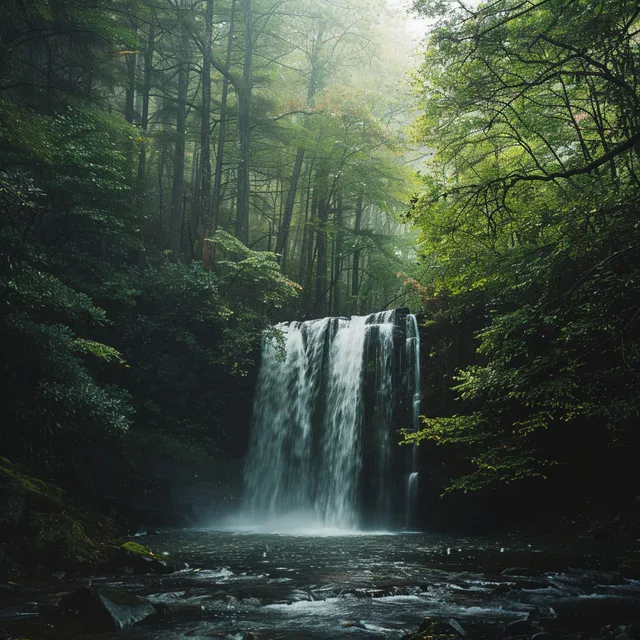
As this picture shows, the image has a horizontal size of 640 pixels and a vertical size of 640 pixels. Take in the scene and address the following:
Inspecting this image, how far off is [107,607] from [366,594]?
268 centimetres

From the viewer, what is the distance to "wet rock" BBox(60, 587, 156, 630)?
4695mm

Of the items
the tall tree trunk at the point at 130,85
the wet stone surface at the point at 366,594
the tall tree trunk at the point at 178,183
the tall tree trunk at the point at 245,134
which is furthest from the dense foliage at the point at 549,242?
the tall tree trunk at the point at 130,85

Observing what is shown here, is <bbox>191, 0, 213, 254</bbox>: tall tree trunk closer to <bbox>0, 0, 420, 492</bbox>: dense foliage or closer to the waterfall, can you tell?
<bbox>0, 0, 420, 492</bbox>: dense foliage

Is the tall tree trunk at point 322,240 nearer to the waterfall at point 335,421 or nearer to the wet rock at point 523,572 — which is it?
the waterfall at point 335,421

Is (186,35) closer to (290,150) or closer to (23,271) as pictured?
(290,150)

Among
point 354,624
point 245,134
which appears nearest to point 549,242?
point 354,624

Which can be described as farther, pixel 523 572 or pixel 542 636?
pixel 523 572

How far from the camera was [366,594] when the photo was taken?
5.96m

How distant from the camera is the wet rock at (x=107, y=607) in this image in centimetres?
470

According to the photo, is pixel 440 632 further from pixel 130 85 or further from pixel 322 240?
pixel 322 240

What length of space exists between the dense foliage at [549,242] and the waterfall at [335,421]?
81.0 inches

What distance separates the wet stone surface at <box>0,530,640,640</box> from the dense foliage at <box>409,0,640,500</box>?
144 cm

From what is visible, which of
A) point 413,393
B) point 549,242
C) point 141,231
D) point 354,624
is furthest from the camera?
point 141,231

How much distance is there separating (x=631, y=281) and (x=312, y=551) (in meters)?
6.92
